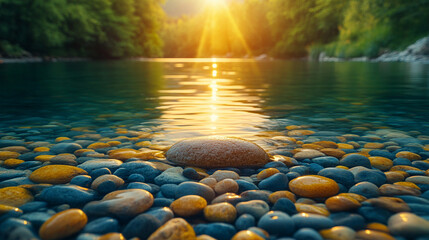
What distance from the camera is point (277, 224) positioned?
5.61 ft

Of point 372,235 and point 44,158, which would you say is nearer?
point 372,235

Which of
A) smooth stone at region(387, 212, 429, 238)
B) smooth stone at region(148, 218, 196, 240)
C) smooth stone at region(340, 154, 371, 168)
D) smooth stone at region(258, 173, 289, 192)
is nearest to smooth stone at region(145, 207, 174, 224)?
smooth stone at region(148, 218, 196, 240)

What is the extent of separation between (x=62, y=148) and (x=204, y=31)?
93.7 metres

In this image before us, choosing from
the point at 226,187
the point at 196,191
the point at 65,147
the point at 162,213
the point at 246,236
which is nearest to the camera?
the point at 246,236

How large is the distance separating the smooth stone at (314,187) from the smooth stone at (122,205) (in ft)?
3.05

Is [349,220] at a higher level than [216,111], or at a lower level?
lower

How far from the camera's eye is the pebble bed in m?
1.67

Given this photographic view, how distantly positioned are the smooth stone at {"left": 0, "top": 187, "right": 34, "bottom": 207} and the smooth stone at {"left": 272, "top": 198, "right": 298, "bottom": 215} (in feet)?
4.80

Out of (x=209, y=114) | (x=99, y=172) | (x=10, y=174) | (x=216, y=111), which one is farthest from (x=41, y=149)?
(x=216, y=111)

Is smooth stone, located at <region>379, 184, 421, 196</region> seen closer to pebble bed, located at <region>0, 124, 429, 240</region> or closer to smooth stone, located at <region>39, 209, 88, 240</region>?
pebble bed, located at <region>0, 124, 429, 240</region>

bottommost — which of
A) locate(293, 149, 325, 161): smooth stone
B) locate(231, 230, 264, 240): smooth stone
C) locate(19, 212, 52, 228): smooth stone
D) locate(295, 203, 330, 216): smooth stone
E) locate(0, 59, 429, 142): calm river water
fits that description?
locate(295, 203, 330, 216): smooth stone

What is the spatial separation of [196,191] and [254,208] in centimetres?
40

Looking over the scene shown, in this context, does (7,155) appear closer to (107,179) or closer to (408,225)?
(107,179)

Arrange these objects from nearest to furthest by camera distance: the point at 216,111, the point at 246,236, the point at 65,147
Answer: the point at 246,236 → the point at 65,147 → the point at 216,111
